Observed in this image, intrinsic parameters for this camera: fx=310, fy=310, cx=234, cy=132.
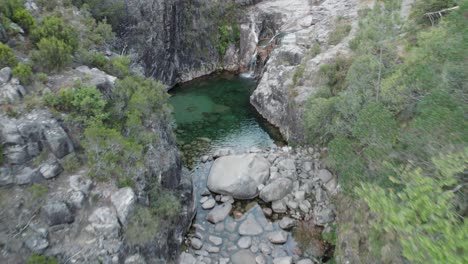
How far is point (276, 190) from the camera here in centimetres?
2309

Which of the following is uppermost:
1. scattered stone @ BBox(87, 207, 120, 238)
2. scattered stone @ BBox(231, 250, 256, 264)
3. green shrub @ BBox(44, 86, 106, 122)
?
green shrub @ BBox(44, 86, 106, 122)

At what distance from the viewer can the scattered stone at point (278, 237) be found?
65.4 ft

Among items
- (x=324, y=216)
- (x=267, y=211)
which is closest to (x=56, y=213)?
(x=267, y=211)

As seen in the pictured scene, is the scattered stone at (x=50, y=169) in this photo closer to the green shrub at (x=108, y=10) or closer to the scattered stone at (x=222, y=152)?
the scattered stone at (x=222, y=152)

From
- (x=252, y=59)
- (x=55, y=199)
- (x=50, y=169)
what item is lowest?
(x=252, y=59)

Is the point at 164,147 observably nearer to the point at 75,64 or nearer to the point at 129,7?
the point at 75,64

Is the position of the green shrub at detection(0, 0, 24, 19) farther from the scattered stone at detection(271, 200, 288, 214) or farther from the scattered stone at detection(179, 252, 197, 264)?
the scattered stone at detection(271, 200, 288, 214)

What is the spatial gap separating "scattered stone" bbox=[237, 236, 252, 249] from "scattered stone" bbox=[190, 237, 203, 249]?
243 centimetres

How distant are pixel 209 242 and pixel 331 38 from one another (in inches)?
993

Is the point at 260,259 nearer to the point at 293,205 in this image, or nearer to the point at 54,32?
the point at 293,205

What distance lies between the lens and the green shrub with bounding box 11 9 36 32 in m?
20.5

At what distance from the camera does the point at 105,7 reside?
1341 inches

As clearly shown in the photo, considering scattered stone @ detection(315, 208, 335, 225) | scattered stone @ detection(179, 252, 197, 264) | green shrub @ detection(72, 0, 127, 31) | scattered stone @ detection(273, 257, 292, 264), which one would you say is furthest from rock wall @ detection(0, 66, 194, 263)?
green shrub @ detection(72, 0, 127, 31)

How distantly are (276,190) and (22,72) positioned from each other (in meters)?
17.9
